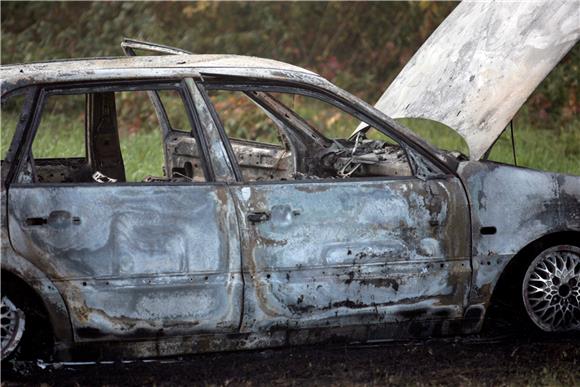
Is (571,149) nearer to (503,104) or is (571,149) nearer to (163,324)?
(503,104)

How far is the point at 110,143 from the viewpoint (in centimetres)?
669

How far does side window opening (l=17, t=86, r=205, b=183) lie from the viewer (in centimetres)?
652

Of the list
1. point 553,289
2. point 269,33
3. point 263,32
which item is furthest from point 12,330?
point 269,33

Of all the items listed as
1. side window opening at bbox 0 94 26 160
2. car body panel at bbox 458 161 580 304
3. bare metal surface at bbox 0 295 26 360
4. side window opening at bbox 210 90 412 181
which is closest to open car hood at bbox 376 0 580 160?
car body panel at bbox 458 161 580 304

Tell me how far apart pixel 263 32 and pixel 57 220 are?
12145mm

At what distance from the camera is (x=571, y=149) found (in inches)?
485

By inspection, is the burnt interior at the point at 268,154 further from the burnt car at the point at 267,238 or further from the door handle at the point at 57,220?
the door handle at the point at 57,220

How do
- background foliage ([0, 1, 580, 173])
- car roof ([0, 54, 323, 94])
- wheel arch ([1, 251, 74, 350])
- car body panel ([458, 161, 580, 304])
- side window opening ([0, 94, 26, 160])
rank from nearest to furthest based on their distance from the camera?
wheel arch ([1, 251, 74, 350]) → car roof ([0, 54, 323, 94]) → car body panel ([458, 161, 580, 304]) → side window opening ([0, 94, 26, 160]) → background foliage ([0, 1, 580, 173])

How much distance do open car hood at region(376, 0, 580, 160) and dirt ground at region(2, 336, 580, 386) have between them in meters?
0.99

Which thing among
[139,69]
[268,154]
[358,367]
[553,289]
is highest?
[139,69]

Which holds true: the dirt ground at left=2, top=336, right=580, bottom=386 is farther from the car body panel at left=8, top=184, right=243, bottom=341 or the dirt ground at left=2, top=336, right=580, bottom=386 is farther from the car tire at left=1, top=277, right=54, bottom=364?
the car body panel at left=8, top=184, right=243, bottom=341

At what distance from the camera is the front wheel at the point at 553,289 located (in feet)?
19.6

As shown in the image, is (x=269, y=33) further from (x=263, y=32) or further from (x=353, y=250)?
(x=353, y=250)

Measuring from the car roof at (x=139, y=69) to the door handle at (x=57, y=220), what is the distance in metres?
0.60
